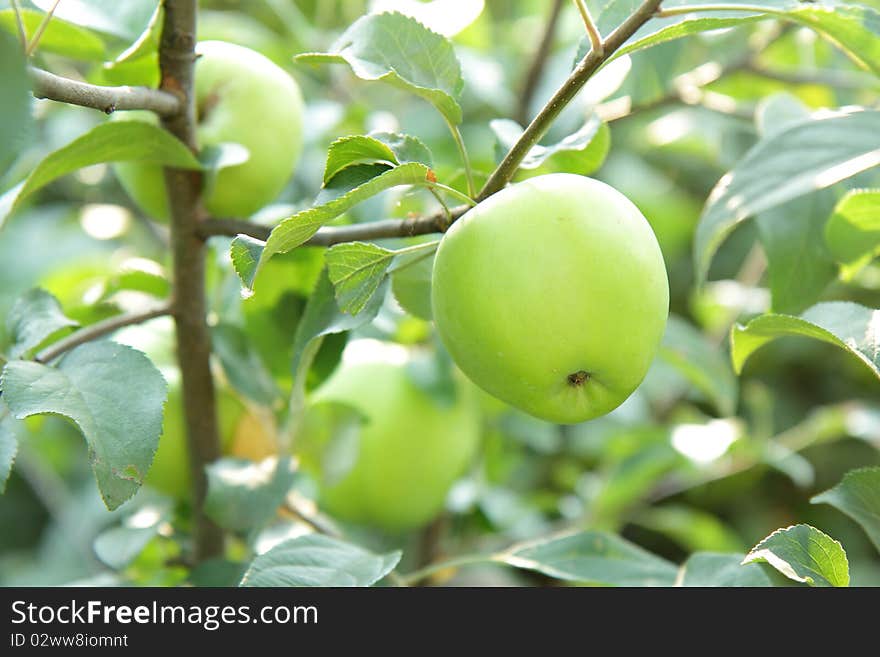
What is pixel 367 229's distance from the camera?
0.52m

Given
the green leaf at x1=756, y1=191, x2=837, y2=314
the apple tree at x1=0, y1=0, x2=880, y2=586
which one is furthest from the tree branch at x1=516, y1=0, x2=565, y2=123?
the green leaf at x1=756, y1=191, x2=837, y2=314

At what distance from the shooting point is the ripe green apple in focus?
84cm

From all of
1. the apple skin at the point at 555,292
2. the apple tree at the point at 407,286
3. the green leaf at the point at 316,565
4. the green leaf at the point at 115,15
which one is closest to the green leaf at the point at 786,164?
the apple tree at the point at 407,286

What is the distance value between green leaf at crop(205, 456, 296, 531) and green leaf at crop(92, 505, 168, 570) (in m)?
0.08

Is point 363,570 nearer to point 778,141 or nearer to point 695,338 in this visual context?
point 778,141

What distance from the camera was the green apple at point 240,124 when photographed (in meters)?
0.59

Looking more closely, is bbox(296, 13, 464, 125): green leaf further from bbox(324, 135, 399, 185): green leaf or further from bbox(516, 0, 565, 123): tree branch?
bbox(516, 0, 565, 123): tree branch

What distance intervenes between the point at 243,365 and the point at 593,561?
0.29 metres

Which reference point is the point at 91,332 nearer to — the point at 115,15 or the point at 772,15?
the point at 115,15

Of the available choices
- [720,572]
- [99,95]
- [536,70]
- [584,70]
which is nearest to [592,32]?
[584,70]

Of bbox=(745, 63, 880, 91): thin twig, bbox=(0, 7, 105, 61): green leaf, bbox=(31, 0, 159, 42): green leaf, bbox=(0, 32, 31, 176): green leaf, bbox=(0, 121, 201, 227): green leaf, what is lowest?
bbox=(0, 32, 31, 176): green leaf

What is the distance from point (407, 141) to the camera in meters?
0.49

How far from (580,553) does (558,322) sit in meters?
0.29
